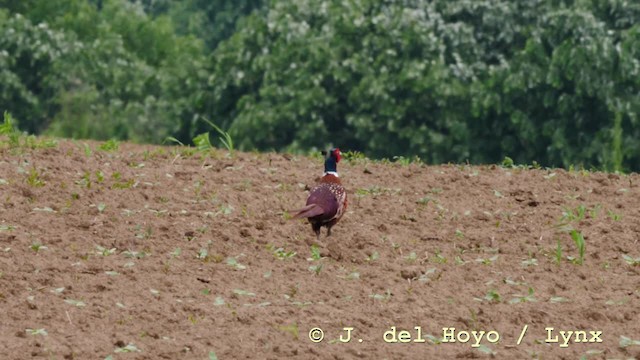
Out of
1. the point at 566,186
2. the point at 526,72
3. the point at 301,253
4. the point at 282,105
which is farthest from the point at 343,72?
the point at 301,253

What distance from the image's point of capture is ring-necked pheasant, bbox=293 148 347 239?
828cm

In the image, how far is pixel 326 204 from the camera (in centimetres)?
829

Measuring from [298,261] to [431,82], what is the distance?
Answer: 1869 centimetres

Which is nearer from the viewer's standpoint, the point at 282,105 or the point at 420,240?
the point at 420,240

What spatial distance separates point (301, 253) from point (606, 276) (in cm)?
190

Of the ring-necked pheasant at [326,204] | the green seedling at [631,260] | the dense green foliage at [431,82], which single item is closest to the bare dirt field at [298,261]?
the green seedling at [631,260]

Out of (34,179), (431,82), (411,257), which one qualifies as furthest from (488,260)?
(431,82)

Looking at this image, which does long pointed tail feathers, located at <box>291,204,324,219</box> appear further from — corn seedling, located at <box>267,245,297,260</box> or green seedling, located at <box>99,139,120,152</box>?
green seedling, located at <box>99,139,120,152</box>

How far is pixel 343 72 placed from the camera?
88.9 ft

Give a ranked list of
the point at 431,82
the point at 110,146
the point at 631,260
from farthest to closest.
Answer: the point at 431,82
the point at 110,146
the point at 631,260

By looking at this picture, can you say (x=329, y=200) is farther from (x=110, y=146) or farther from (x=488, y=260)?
(x=110, y=146)

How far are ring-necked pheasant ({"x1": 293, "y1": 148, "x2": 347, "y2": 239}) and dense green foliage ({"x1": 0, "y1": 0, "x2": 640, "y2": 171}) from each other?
54.6 feet

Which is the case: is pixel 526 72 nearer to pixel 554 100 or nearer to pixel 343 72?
pixel 554 100

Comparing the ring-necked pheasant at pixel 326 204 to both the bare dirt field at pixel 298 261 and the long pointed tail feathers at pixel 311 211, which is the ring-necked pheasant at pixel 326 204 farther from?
the bare dirt field at pixel 298 261
